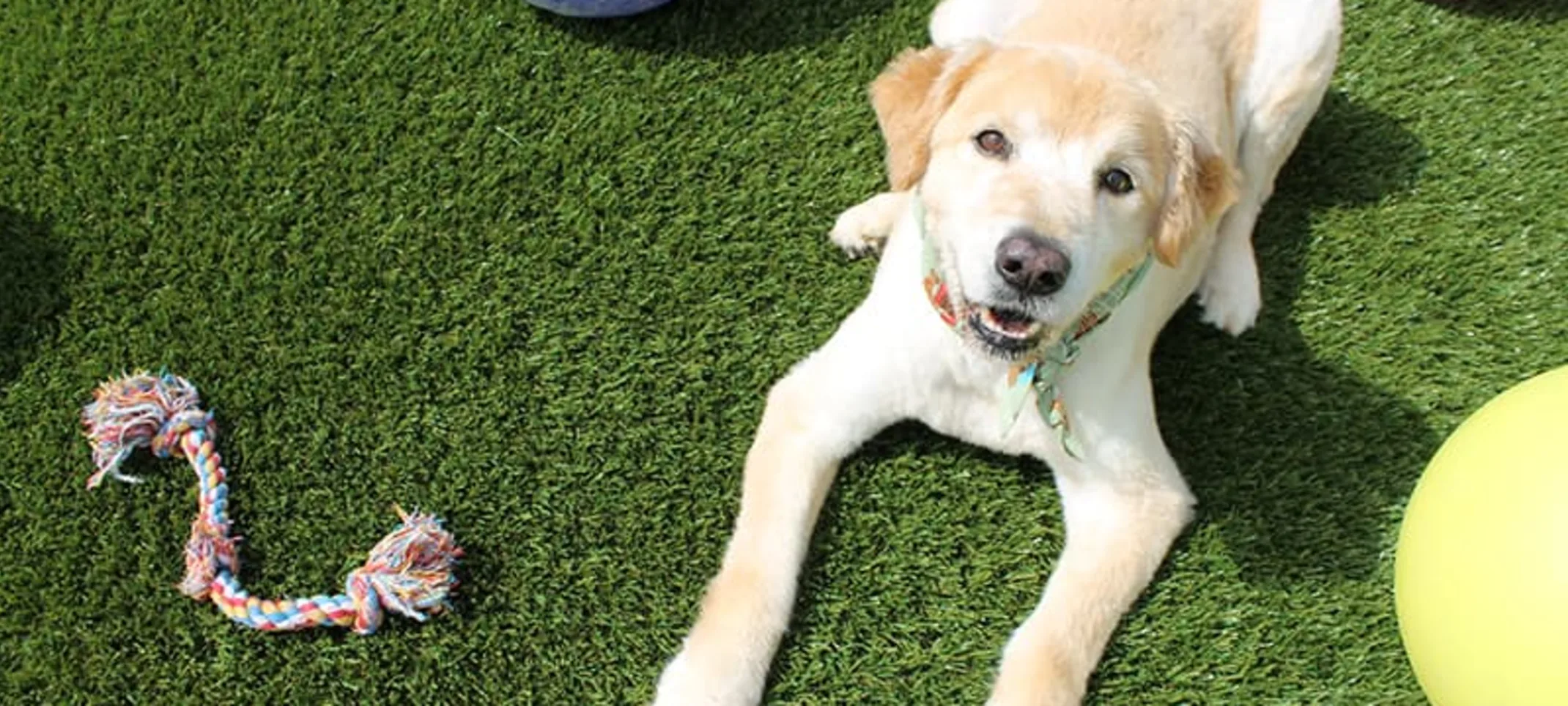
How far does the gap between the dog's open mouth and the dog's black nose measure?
9cm

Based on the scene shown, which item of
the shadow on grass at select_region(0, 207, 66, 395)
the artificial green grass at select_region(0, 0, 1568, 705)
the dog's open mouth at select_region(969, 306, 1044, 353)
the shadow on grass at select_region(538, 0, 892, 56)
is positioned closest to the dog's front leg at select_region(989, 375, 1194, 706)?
the artificial green grass at select_region(0, 0, 1568, 705)

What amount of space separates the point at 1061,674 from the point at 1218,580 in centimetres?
53

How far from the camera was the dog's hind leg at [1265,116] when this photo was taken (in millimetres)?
3357

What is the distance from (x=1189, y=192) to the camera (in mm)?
2631

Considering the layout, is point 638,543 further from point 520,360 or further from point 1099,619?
point 1099,619

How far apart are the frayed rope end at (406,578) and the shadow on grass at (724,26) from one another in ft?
5.02

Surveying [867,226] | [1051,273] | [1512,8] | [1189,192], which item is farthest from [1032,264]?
[1512,8]

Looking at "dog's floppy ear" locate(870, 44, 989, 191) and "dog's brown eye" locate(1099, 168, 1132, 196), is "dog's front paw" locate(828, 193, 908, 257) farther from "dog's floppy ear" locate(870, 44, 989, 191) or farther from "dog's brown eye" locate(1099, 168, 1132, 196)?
"dog's brown eye" locate(1099, 168, 1132, 196)

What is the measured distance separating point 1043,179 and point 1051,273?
205 millimetres

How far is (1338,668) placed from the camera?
318 centimetres

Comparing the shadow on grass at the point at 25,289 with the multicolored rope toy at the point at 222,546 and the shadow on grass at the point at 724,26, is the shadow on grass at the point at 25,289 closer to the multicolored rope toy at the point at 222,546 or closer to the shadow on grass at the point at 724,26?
the multicolored rope toy at the point at 222,546

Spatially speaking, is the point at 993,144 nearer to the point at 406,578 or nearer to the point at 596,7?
the point at 596,7

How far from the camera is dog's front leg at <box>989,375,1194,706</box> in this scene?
2979 millimetres

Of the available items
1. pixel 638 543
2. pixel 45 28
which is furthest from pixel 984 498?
pixel 45 28
